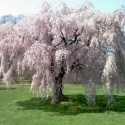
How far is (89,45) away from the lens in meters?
20.8

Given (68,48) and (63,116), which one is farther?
(68,48)

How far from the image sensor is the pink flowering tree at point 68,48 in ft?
63.3

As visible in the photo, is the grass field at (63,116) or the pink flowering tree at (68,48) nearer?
the grass field at (63,116)

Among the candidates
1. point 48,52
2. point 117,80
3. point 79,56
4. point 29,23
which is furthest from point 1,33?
point 117,80

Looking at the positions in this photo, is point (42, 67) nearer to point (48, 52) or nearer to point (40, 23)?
point (48, 52)

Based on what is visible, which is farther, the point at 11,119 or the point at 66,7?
the point at 66,7

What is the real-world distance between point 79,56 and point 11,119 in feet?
23.4

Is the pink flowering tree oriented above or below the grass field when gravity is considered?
above

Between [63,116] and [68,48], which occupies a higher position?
[68,48]

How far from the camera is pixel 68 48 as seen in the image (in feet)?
66.8

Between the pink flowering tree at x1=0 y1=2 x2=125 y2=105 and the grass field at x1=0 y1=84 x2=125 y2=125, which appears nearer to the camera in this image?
the grass field at x1=0 y1=84 x2=125 y2=125

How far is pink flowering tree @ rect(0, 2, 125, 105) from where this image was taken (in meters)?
19.3

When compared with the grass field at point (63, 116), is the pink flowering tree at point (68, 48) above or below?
above

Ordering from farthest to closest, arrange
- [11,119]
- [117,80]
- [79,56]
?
1. [79,56]
2. [117,80]
3. [11,119]
